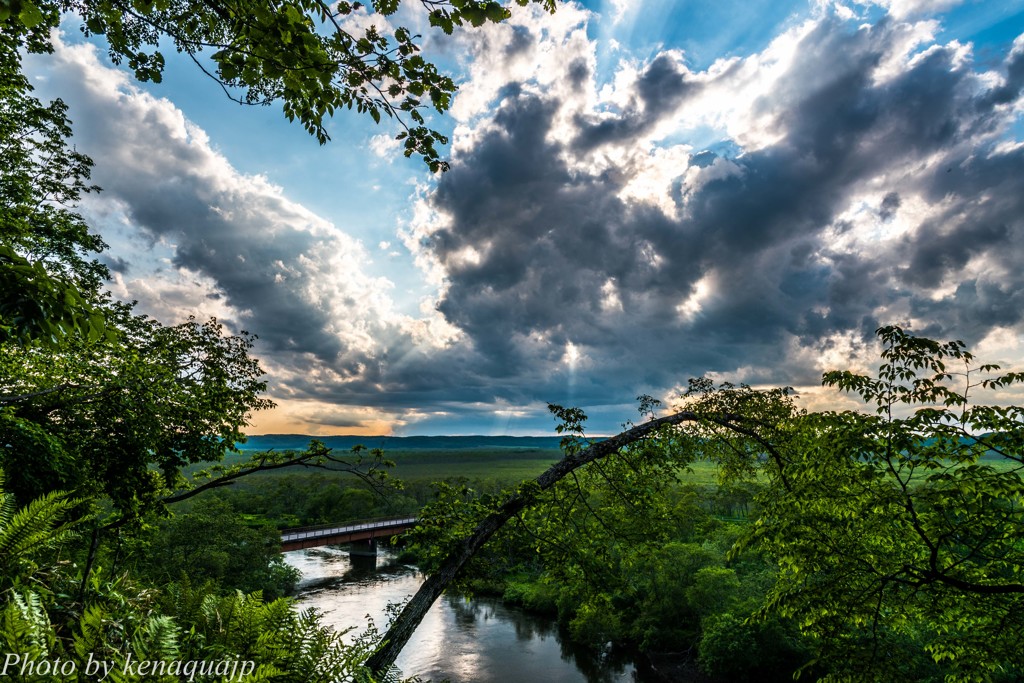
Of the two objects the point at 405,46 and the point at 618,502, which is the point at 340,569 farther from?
the point at 405,46

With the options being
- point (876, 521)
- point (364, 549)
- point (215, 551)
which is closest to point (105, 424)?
point (876, 521)

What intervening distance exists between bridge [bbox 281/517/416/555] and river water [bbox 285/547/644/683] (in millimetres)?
4236

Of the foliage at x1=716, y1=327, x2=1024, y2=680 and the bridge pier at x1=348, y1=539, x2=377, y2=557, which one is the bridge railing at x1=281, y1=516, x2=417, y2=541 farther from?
the foliage at x1=716, y1=327, x2=1024, y2=680

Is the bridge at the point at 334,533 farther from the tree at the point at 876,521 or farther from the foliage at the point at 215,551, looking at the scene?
the tree at the point at 876,521

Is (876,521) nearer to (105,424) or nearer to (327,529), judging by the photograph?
(105,424)

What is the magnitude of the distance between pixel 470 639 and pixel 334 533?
21.4 m

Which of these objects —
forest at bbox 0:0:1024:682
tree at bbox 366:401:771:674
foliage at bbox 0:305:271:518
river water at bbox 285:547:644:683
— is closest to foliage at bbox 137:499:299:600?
river water at bbox 285:547:644:683

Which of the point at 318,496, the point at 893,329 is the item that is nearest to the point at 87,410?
the point at 893,329

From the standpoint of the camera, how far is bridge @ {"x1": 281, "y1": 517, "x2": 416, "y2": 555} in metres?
43.0

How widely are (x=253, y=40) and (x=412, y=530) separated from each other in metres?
6.59

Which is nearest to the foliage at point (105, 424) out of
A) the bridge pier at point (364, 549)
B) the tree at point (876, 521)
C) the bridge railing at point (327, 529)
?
the tree at point (876, 521)

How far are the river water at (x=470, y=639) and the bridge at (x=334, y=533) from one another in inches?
167

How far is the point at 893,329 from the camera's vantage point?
25.1 feet

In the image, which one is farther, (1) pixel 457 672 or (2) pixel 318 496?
(2) pixel 318 496
